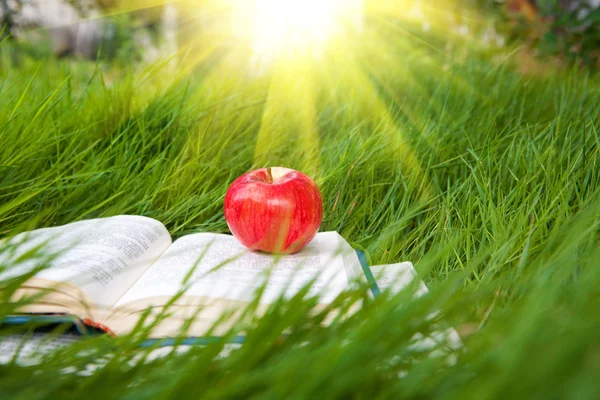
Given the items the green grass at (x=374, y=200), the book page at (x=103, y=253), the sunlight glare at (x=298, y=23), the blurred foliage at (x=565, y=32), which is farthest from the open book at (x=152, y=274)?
the blurred foliage at (x=565, y=32)

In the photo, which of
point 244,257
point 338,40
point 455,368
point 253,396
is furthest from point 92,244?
point 338,40

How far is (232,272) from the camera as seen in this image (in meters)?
1.03

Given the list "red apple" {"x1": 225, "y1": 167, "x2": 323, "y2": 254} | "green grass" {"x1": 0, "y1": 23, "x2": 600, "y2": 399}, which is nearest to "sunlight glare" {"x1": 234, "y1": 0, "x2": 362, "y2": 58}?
"green grass" {"x1": 0, "y1": 23, "x2": 600, "y2": 399}

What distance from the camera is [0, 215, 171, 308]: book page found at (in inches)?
36.2

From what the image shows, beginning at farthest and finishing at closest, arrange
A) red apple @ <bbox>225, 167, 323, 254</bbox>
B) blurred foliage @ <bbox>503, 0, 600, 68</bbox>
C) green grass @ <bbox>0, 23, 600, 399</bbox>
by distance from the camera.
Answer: blurred foliage @ <bbox>503, 0, 600, 68</bbox> → red apple @ <bbox>225, 167, 323, 254</bbox> → green grass @ <bbox>0, 23, 600, 399</bbox>

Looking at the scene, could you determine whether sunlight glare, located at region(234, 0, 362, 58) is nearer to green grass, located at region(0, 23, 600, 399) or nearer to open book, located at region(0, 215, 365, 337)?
green grass, located at region(0, 23, 600, 399)

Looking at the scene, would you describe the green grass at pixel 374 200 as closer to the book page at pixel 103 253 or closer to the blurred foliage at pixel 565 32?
the book page at pixel 103 253

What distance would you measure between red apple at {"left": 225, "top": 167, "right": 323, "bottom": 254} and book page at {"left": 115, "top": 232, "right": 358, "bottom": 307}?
1.2 inches

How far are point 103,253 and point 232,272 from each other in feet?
0.77

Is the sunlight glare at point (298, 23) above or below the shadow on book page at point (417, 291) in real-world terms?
above

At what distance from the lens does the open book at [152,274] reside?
0.86 meters

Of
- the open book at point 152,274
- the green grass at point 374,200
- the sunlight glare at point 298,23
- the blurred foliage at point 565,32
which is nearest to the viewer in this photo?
the green grass at point 374,200

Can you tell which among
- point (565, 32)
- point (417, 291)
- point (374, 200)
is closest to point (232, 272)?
point (417, 291)

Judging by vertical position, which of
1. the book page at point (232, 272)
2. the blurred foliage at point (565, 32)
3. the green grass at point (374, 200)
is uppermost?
the blurred foliage at point (565, 32)
